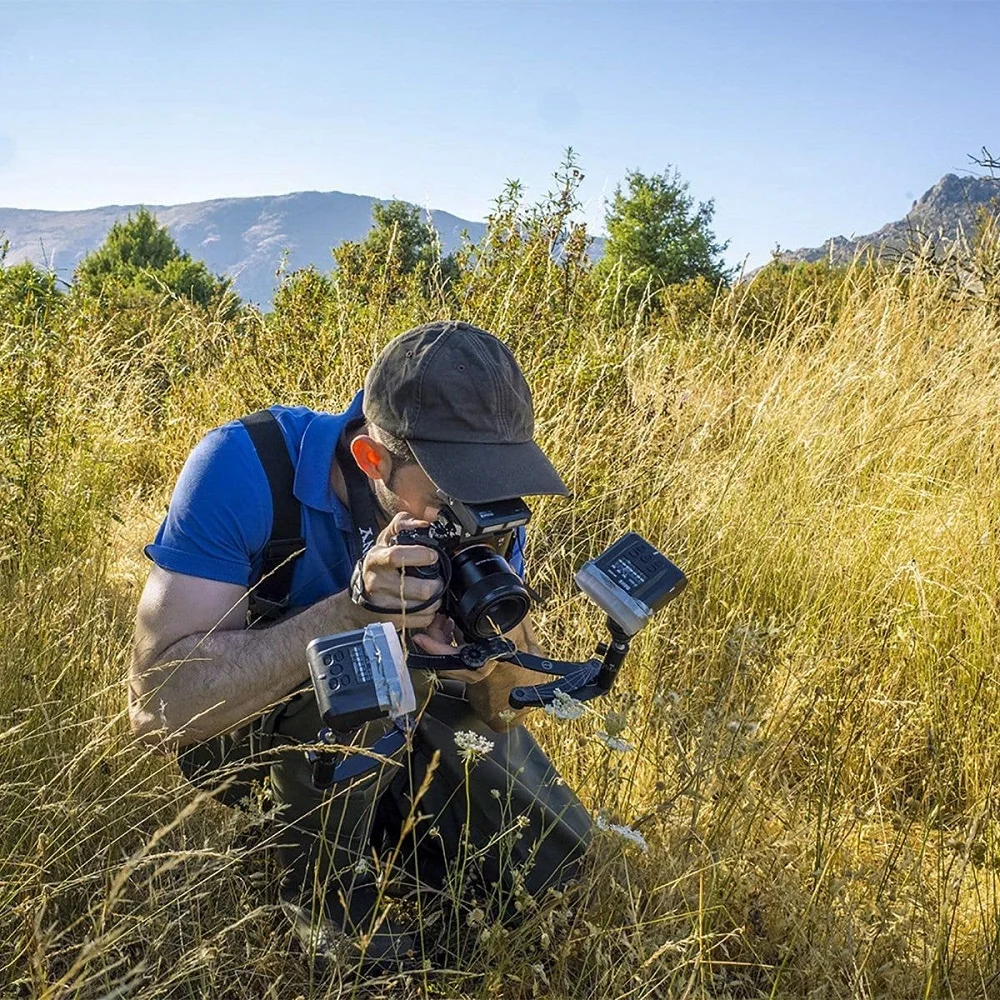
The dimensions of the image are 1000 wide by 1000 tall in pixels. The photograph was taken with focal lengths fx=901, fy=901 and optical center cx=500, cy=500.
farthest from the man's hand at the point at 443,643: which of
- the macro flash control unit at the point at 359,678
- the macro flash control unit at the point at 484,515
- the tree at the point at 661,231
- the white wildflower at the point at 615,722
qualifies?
the tree at the point at 661,231

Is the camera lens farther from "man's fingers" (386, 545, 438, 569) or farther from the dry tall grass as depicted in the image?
the dry tall grass

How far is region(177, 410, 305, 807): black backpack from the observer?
1.87 meters

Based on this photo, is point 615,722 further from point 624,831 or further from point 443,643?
point 443,643

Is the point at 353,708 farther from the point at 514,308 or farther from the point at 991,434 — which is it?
the point at 991,434

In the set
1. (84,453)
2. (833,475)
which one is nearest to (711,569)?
(833,475)

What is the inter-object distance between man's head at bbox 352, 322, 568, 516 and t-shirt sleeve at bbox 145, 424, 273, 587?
23 centimetres

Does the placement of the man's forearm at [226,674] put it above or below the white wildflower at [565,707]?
below

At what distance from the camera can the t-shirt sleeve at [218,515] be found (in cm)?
177

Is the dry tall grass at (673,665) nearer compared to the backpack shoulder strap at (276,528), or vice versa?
the dry tall grass at (673,665)

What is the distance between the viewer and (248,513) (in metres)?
1.84

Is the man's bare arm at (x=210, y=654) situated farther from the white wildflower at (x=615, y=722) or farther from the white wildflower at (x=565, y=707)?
the white wildflower at (x=615, y=722)

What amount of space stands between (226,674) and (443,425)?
0.64m

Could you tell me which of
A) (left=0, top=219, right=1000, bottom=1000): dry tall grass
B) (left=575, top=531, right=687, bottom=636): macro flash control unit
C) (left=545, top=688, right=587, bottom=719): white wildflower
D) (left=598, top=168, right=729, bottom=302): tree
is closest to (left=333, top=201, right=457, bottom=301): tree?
(left=0, top=219, right=1000, bottom=1000): dry tall grass

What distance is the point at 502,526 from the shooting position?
1.71 meters
